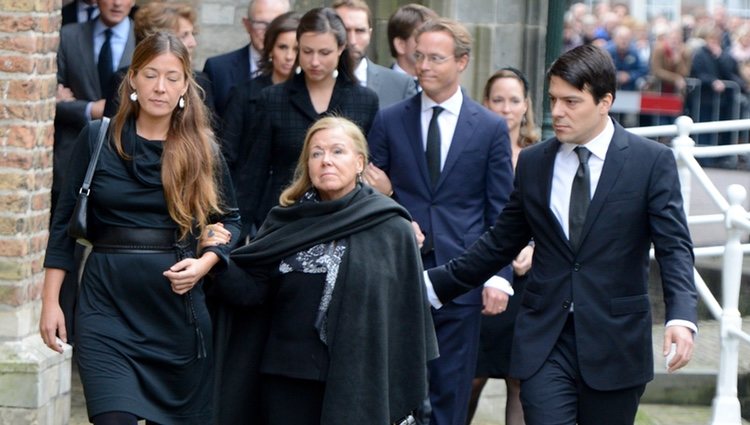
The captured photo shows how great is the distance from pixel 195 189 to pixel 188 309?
454mm

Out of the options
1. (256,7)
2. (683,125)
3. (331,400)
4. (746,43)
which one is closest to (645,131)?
(683,125)

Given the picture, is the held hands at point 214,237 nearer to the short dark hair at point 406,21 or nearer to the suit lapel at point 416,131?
the suit lapel at point 416,131

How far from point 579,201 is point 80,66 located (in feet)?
10.9

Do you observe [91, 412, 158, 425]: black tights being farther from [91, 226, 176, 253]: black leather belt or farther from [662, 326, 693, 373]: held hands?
[662, 326, 693, 373]: held hands

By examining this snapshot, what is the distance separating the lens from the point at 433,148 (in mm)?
7676

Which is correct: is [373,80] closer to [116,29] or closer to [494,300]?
[116,29]

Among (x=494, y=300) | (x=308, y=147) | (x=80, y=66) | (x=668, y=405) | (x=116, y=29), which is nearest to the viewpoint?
(x=308, y=147)

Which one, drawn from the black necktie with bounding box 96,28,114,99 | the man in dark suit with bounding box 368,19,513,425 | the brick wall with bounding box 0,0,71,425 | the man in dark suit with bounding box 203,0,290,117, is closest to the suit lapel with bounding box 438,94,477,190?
the man in dark suit with bounding box 368,19,513,425

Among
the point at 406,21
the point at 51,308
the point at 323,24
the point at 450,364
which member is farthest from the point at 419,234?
the point at 406,21

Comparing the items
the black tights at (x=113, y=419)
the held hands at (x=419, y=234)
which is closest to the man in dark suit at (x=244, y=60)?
the held hands at (x=419, y=234)

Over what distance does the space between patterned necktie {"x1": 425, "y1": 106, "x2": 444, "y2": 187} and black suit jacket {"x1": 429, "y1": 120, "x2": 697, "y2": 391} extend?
1390 mm

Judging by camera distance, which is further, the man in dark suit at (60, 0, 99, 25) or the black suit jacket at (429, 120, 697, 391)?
the man in dark suit at (60, 0, 99, 25)

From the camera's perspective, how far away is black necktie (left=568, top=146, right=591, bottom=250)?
20.4ft

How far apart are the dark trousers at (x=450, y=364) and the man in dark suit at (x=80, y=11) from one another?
2.84 metres
